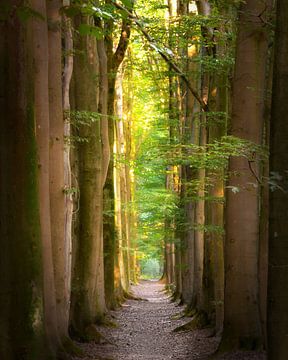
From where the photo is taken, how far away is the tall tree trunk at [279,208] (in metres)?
5.84

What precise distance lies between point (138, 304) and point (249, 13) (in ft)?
62.2

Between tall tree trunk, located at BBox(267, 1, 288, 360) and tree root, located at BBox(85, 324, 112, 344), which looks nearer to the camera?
tall tree trunk, located at BBox(267, 1, 288, 360)

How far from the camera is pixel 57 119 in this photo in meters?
10.5

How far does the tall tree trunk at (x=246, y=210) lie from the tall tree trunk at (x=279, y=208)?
408 cm

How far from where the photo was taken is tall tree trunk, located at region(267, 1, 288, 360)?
5.84 m

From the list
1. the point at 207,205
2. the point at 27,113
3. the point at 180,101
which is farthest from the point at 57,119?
the point at 180,101

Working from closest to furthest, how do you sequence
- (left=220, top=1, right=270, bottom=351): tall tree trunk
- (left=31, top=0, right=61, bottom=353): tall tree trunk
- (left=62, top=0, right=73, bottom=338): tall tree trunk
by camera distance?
(left=31, top=0, right=61, bottom=353): tall tree trunk < (left=220, top=1, right=270, bottom=351): tall tree trunk < (left=62, top=0, right=73, bottom=338): tall tree trunk

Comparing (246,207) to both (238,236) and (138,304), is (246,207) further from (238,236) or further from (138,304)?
(138,304)

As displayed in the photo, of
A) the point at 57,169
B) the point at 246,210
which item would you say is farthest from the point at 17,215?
the point at 246,210

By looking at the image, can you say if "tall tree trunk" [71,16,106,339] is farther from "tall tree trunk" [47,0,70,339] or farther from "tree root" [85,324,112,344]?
"tall tree trunk" [47,0,70,339]

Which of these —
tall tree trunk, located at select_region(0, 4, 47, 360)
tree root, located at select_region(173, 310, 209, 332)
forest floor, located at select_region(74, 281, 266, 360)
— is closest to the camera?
tall tree trunk, located at select_region(0, 4, 47, 360)

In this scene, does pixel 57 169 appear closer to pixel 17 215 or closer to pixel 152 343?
pixel 17 215

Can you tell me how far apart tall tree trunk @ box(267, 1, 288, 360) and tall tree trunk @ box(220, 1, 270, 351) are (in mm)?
4079

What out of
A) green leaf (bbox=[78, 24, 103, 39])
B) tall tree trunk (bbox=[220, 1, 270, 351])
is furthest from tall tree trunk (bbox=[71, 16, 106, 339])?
green leaf (bbox=[78, 24, 103, 39])
